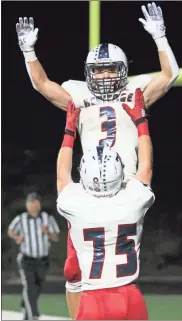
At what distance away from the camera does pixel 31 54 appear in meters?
4.52

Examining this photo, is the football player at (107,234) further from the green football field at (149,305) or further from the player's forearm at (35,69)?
the green football field at (149,305)

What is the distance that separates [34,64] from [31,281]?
4.05 meters

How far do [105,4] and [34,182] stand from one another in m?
1.93

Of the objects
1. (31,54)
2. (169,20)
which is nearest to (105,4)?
(169,20)

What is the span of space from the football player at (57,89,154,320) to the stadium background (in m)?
5.20

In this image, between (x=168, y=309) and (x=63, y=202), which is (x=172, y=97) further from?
(x=63, y=202)

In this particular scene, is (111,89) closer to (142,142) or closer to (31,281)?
(142,142)

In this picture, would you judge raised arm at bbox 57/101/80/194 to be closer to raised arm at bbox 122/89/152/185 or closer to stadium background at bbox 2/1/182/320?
raised arm at bbox 122/89/152/185

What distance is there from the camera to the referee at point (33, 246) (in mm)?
8242

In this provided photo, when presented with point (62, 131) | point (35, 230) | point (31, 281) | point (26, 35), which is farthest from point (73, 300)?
point (62, 131)

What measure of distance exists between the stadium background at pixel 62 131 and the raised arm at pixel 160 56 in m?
4.67

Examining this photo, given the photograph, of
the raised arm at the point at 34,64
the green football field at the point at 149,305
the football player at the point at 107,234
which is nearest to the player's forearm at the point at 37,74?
the raised arm at the point at 34,64

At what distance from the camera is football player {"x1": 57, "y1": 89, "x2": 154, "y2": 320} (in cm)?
389

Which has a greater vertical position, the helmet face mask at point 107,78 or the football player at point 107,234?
the helmet face mask at point 107,78
